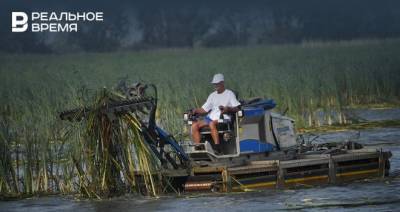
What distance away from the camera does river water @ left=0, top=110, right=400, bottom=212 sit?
26.6 meters

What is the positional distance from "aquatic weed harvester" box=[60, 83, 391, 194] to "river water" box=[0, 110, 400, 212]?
0.76 ft

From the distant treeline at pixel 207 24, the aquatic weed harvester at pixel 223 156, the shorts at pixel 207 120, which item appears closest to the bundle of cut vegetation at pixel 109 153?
the aquatic weed harvester at pixel 223 156

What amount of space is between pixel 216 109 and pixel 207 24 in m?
54.3

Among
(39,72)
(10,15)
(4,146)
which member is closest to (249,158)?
(4,146)

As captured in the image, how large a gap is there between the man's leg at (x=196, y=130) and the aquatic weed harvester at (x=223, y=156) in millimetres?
109

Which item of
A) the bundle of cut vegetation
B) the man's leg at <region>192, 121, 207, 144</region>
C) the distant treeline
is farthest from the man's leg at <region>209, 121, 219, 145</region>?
the distant treeline

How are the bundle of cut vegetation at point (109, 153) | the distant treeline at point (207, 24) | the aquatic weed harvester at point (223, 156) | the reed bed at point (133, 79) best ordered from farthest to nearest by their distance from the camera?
the distant treeline at point (207, 24), the reed bed at point (133, 79), the aquatic weed harvester at point (223, 156), the bundle of cut vegetation at point (109, 153)

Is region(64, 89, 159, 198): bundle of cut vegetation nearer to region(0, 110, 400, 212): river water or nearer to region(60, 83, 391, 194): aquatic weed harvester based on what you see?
region(60, 83, 391, 194): aquatic weed harvester

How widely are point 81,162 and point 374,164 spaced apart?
5.35 metres

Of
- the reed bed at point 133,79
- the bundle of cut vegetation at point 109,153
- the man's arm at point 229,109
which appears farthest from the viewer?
the man's arm at point 229,109

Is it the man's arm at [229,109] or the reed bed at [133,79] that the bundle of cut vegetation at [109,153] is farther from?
the man's arm at [229,109]

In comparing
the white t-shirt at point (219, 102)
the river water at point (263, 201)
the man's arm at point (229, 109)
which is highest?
the white t-shirt at point (219, 102)

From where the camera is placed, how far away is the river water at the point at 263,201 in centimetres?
2656

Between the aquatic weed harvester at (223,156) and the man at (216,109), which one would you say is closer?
the aquatic weed harvester at (223,156)
